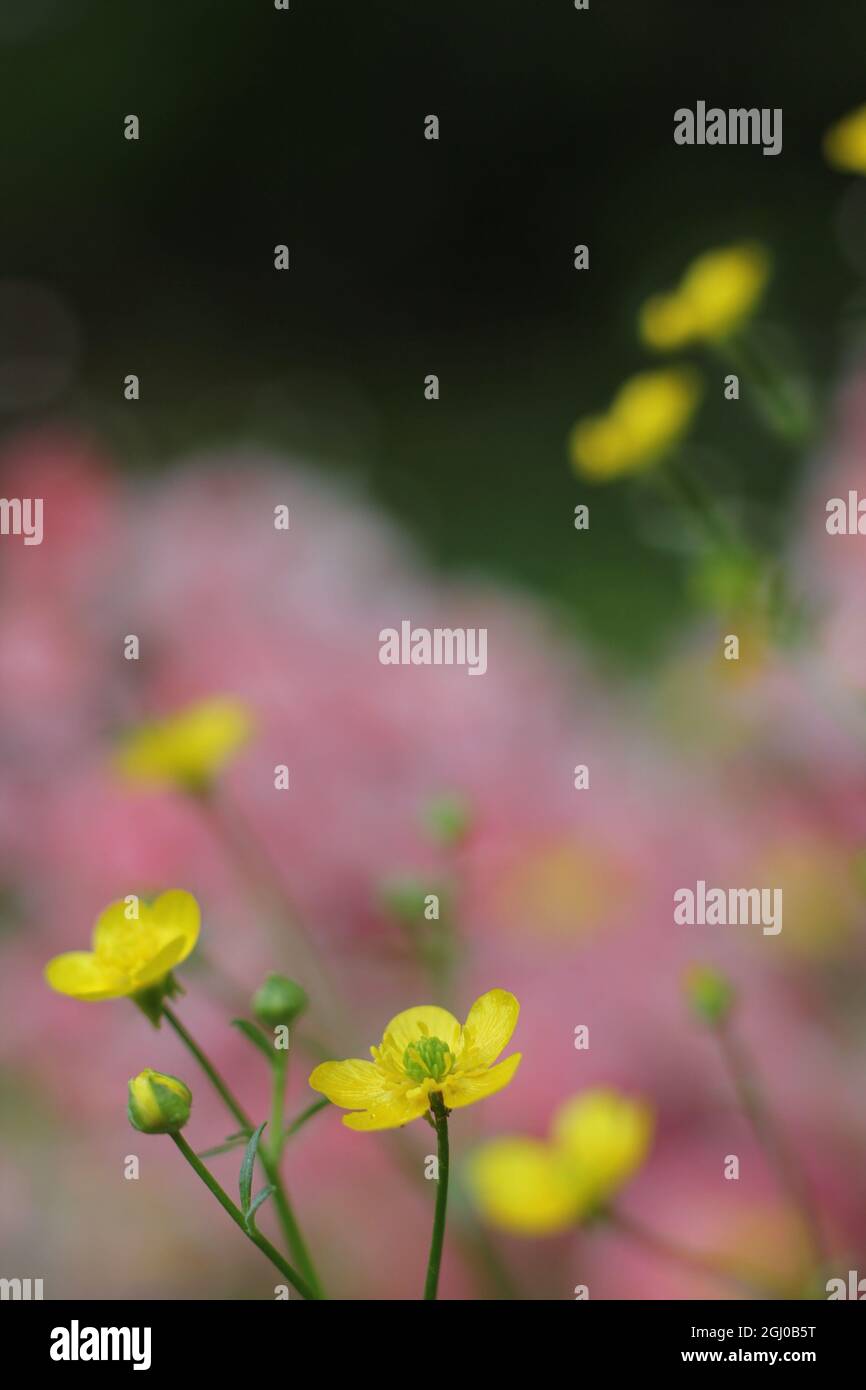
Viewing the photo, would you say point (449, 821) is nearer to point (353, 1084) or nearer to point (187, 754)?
point (187, 754)

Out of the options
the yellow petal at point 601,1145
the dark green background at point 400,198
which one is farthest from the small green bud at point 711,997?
the dark green background at point 400,198

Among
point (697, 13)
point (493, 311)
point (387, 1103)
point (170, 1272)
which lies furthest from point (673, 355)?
point (387, 1103)

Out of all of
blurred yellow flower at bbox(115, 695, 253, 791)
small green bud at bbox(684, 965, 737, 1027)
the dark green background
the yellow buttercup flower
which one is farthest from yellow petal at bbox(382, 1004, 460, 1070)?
the dark green background

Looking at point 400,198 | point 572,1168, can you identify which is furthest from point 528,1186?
point 400,198

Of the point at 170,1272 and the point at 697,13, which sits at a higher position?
the point at 697,13

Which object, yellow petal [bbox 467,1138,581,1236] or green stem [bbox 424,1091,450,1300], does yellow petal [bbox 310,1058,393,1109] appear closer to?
green stem [bbox 424,1091,450,1300]
